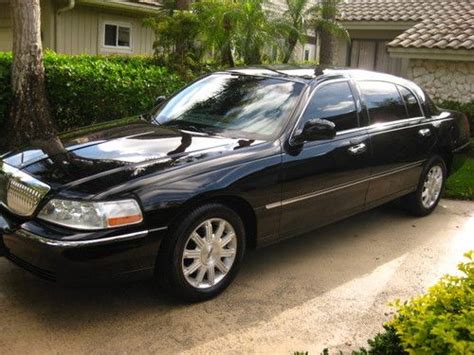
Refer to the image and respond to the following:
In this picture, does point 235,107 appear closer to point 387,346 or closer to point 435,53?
point 387,346

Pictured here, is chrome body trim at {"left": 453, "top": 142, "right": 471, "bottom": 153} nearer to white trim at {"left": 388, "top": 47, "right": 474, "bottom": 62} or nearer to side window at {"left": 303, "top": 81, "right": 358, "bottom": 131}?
side window at {"left": 303, "top": 81, "right": 358, "bottom": 131}

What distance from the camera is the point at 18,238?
11.5 feet

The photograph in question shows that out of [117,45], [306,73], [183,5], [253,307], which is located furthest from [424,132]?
[117,45]

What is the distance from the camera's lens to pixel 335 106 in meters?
5.06

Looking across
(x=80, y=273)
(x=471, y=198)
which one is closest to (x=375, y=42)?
(x=471, y=198)

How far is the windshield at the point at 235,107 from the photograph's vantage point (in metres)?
4.60

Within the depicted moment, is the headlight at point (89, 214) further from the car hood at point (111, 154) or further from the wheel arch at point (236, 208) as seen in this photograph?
the wheel arch at point (236, 208)

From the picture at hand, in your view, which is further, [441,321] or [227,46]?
[227,46]

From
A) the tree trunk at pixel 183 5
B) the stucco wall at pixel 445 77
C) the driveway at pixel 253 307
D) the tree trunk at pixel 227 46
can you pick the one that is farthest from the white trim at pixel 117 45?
the driveway at pixel 253 307

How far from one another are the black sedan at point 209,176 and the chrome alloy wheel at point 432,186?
0.38 meters

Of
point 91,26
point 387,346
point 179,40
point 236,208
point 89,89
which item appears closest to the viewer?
point 387,346

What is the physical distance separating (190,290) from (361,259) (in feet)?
6.19

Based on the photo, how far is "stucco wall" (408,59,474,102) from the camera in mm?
12328

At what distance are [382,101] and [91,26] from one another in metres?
10.7
